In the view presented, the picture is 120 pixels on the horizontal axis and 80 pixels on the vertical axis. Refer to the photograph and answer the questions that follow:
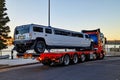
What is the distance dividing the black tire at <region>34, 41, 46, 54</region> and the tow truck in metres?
0.29

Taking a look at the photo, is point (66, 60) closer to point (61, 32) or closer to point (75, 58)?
point (75, 58)

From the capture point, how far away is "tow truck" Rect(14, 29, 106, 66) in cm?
1849

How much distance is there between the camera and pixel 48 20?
78.6 feet

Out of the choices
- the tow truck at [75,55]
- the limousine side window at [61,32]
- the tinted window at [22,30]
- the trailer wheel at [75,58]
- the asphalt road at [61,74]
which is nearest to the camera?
the asphalt road at [61,74]

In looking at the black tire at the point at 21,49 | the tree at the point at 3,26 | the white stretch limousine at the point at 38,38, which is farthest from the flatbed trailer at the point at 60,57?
the tree at the point at 3,26

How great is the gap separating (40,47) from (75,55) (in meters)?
5.34

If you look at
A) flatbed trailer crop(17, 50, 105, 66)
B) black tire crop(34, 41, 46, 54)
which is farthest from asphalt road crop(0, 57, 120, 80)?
black tire crop(34, 41, 46, 54)

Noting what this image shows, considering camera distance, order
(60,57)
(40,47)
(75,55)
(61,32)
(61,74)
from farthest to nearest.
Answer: (75,55), (61,32), (60,57), (40,47), (61,74)

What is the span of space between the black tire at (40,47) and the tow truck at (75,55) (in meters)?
0.29

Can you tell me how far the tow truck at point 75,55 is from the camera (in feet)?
60.7

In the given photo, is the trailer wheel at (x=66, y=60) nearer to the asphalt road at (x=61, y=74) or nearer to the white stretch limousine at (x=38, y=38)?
the white stretch limousine at (x=38, y=38)

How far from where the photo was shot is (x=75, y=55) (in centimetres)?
2189

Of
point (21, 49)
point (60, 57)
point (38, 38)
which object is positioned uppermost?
point (38, 38)

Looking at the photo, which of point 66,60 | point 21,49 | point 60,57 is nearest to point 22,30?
point 21,49
